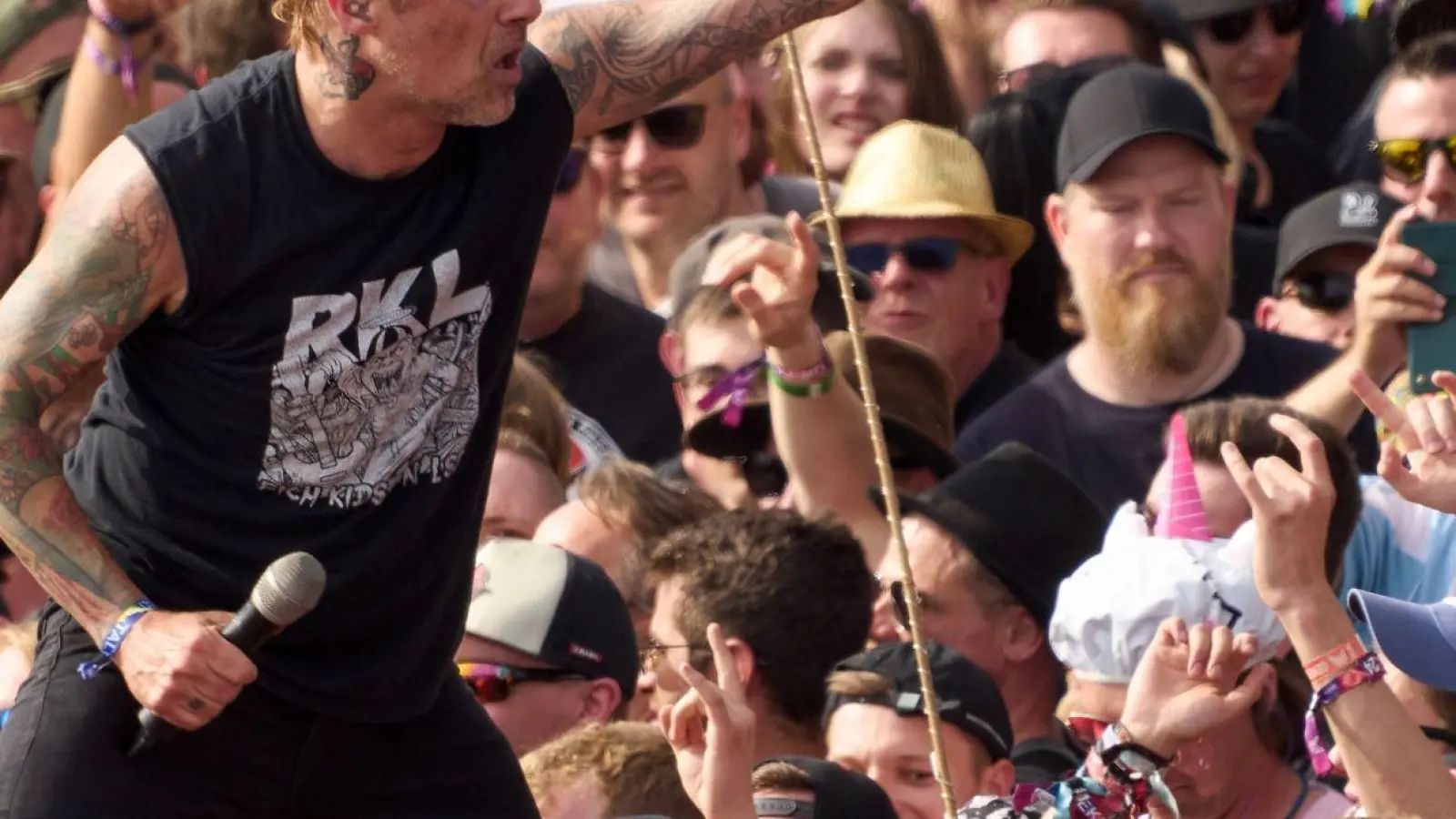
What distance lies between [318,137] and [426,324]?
311 mm

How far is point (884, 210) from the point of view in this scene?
22.2 feet

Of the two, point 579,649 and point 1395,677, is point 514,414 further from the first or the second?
point 1395,677

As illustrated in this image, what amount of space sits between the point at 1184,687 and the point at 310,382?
4.96ft

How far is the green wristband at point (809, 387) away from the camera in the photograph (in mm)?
5980

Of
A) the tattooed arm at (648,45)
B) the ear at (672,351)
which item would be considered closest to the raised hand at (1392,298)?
the ear at (672,351)

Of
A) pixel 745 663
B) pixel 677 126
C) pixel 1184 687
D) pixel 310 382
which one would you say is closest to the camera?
pixel 310 382

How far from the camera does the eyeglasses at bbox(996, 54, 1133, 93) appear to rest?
23.8 ft

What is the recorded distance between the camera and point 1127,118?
638 centimetres

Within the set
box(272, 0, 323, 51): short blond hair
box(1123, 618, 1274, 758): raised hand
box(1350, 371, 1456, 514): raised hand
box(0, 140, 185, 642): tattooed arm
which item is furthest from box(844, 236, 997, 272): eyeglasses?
box(0, 140, 185, 642): tattooed arm

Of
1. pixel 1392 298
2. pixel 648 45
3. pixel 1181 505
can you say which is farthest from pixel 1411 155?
pixel 648 45

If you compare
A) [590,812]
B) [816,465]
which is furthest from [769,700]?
[816,465]

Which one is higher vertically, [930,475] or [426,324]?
[426,324]

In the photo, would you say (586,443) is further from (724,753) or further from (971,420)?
(724,753)

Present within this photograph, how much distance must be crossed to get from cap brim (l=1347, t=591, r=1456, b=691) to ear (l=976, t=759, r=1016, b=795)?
33.3 inches
